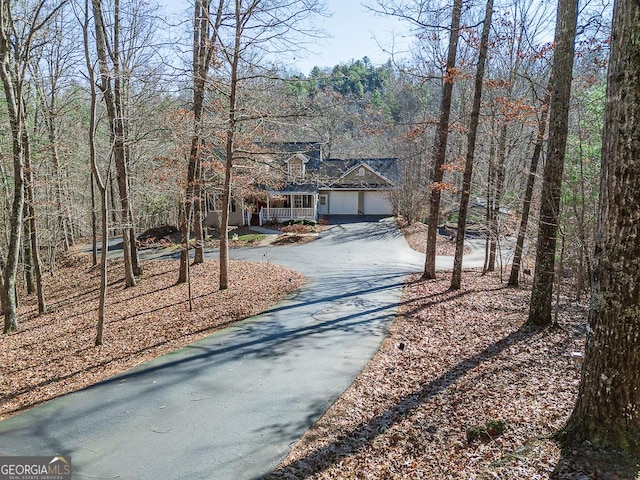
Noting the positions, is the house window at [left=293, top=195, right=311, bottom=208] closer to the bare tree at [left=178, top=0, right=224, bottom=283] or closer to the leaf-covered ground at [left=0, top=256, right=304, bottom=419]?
the leaf-covered ground at [left=0, top=256, right=304, bottom=419]

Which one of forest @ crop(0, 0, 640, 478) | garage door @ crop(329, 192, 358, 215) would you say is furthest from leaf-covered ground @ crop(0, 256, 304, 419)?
garage door @ crop(329, 192, 358, 215)

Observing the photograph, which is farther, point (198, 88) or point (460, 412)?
point (198, 88)

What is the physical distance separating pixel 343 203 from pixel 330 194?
1.34 metres

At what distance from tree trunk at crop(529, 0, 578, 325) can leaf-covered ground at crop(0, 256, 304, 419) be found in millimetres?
6557

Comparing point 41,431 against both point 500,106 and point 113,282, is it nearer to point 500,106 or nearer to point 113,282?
point 113,282

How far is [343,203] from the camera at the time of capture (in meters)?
33.8

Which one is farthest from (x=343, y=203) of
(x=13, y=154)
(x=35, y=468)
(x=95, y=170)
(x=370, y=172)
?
(x=35, y=468)

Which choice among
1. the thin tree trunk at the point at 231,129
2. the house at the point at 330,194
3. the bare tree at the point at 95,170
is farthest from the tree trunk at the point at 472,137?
the house at the point at 330,194

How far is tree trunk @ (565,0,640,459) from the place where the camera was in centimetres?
315

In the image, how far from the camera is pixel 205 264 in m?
16.0

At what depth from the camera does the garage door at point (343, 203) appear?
33.6 metres

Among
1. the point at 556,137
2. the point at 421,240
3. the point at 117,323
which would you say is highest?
the point at 556,137

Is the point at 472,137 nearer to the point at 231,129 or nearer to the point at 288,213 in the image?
the point at 231,129

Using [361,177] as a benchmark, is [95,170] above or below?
below
